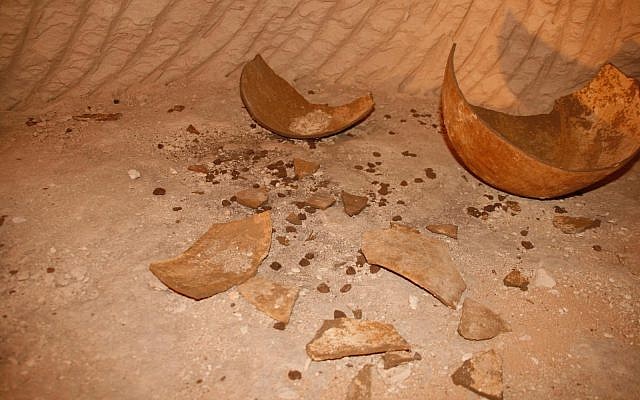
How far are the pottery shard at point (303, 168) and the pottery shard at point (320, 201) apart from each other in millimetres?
209

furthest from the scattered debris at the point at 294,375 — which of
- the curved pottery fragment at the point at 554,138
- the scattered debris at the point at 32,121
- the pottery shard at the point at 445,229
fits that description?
Result: the scattered debris at the point at 32,121

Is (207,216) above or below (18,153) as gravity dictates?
above

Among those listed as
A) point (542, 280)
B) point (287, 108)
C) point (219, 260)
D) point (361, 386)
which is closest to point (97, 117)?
point (287, 108)

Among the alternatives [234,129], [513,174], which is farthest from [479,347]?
[234,129]

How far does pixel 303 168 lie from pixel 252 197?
0.40m

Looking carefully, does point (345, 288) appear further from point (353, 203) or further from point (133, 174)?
point (133, 174)

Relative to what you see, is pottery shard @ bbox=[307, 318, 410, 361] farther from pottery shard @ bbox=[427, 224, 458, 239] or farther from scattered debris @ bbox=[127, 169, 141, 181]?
scattered debris @ bbox=[127, 169, 141, 181]

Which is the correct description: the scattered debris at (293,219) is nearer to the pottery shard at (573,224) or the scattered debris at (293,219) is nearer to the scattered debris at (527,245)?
the scattered debris at (527,245)

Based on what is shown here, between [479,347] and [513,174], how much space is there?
→ 89 cm

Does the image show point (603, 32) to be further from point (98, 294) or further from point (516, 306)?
point (98, 294)

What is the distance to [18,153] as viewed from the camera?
263cm

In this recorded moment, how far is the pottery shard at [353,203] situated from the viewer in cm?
243

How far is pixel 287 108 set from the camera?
316 centimetres

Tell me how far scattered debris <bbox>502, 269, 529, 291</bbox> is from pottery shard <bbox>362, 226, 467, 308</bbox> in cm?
23
